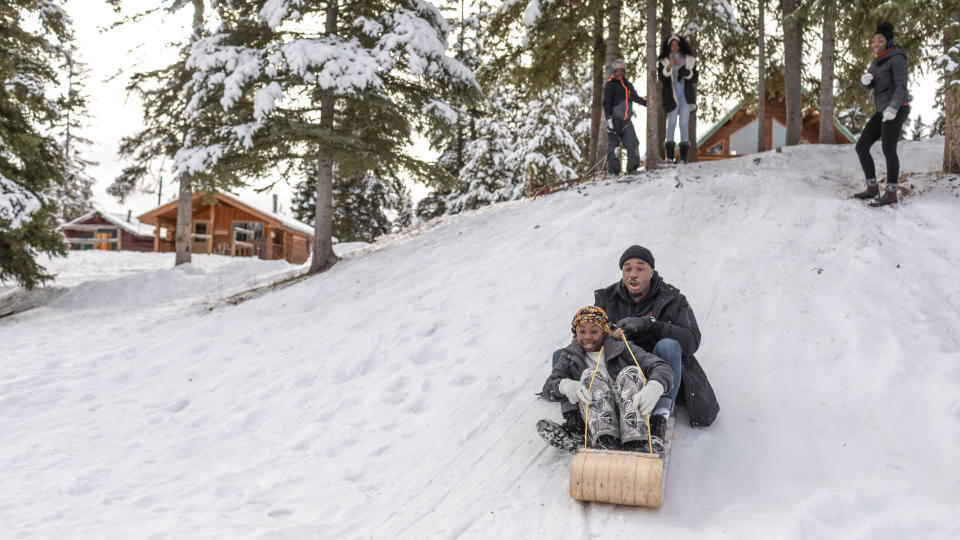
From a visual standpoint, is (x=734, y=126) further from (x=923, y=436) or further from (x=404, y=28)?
(x=923, y=436)

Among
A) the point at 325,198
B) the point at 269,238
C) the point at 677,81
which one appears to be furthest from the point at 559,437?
the point at 269,238

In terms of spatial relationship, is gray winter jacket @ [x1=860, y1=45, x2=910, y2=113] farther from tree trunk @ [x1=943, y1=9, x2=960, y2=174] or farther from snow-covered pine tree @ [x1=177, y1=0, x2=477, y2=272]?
snow-covered pine tree @ [x1=177, y1=0, x2=477, y2=272]

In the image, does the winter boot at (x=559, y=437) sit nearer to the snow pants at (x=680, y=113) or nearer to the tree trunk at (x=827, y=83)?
the snow pants at (x=680, y=113)

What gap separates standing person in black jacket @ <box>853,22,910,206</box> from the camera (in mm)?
7211

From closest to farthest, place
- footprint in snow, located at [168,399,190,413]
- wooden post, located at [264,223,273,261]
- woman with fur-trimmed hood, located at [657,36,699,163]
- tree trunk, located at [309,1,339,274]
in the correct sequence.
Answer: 1. footprint in snow, located at [168,399,190,413]
2. woman with fur-trimmed hood, located at [657,36,699,163]
3. tree trunk, located at [309,1,339,274]
4. wooden post, located at [264,223,273,261]

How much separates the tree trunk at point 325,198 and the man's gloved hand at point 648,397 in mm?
8990

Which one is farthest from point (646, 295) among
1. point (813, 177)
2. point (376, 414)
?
point (813, 177)

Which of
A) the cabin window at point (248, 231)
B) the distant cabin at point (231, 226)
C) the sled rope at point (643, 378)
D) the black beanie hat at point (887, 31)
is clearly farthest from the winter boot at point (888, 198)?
the cabin window at point (248, 231)

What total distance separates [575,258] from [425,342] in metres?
2.40

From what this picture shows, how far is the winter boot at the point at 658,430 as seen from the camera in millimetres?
3932

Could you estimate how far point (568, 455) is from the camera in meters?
4.50

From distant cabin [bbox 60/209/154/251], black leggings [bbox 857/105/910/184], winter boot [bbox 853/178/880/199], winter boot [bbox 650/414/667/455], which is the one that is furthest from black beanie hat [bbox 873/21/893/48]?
distant cabin [bbox 60/209/154/251]

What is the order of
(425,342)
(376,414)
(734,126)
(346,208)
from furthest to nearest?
(346,208) → (734,126) → (425,342) → (376,414)

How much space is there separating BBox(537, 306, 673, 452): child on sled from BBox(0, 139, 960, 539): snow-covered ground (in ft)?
1.09
